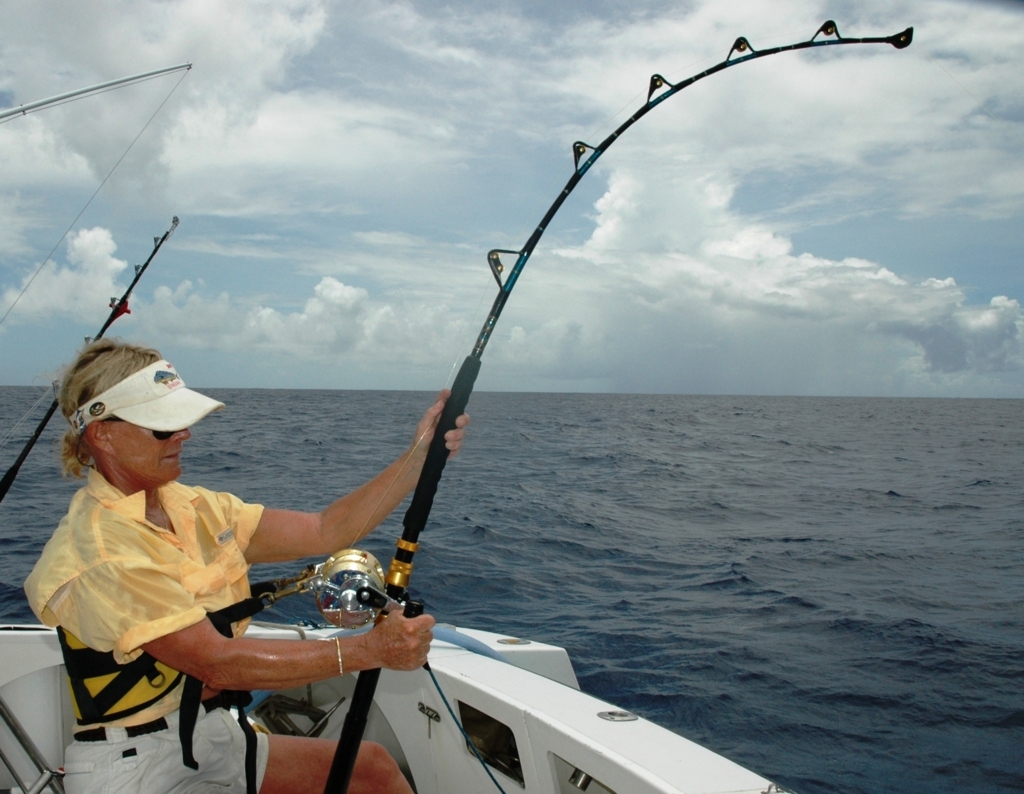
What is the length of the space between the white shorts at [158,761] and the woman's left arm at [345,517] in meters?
0.51

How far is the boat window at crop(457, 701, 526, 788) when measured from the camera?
7.55 ft

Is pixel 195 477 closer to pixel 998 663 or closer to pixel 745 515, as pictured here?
pixel 745 515

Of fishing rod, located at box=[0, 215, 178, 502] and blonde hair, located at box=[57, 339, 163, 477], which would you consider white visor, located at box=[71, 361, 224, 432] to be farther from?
fishing rod, located at box=[0, 215, 178, 502]

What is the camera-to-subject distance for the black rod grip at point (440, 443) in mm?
2234

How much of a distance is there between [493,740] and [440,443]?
899mm

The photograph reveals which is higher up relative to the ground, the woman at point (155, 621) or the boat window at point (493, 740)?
the woman at point (155, 621)

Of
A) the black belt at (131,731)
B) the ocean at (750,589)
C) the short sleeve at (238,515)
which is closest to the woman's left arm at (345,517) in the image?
the short sleeve at (238,515)

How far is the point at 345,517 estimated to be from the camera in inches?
96.3

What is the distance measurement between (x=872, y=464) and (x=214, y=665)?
1744 cm

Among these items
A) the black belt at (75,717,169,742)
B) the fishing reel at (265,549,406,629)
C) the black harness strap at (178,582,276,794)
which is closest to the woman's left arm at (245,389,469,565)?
the black harness strap at (178,582,276,794)

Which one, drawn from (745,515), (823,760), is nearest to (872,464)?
(745,515)

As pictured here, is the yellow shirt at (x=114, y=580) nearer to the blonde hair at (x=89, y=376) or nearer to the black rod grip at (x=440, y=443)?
the blonde hair at (x=89, y=376)

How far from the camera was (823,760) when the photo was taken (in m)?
3.85

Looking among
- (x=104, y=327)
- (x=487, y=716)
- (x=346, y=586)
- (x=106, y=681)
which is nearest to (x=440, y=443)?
(x=346, y=586)
